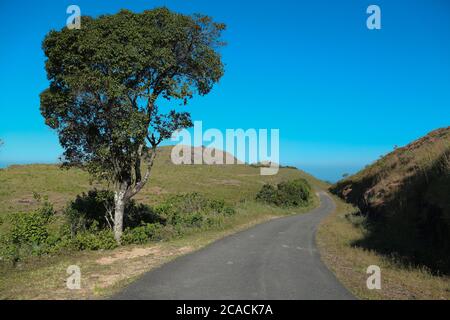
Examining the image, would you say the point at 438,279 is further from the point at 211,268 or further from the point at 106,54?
the point at 106,54

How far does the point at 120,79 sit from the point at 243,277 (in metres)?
9.84

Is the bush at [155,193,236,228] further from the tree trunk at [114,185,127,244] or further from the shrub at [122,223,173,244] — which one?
the tree trunk at [114,185,127,244]

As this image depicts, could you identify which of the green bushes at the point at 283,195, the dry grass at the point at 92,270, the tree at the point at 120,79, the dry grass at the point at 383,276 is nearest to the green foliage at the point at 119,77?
the tree at the point at 120,79

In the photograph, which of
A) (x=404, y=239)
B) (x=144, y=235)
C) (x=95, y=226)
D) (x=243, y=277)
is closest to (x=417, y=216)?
(x=404, y=239)

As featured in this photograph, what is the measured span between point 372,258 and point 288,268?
4570 millimetres

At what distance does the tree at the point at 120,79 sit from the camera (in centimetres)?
1517

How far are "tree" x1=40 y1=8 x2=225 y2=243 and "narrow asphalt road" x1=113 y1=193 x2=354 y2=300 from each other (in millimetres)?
5880

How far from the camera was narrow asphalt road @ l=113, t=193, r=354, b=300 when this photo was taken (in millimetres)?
8930

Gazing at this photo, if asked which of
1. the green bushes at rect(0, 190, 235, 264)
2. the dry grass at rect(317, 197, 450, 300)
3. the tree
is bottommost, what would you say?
the dry grass at rect(317, 197, 450, 300)

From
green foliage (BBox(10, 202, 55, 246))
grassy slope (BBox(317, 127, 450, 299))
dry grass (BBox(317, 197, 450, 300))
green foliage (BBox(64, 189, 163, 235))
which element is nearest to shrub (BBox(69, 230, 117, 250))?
green foliage (BBox(10, 202, 55, 246))

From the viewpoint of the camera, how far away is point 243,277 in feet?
35.0

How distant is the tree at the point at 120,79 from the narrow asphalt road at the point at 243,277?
588cm

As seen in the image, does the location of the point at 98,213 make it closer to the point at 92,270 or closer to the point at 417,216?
the point at 92,270
